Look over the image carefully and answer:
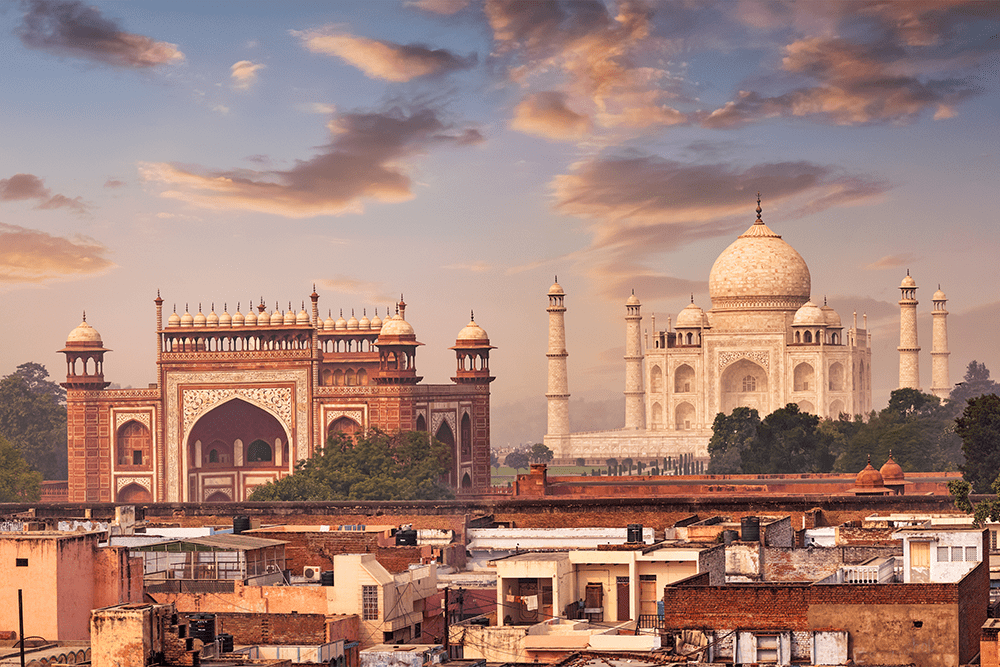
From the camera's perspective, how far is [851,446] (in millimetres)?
60781

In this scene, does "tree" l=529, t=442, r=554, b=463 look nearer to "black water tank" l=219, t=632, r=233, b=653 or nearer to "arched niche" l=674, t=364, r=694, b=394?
"arched niche" l=674, t=364, r=694, b=394

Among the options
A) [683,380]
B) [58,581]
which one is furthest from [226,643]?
[683,380]

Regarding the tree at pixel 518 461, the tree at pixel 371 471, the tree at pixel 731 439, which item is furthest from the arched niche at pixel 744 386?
the tree at pixel 518 461

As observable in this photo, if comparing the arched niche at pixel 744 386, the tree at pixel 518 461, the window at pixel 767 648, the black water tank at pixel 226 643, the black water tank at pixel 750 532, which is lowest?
the tree at pixel 518 461

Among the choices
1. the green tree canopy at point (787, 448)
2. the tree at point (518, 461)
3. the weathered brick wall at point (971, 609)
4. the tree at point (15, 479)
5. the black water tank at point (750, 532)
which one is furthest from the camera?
the tree at point (518, 461)

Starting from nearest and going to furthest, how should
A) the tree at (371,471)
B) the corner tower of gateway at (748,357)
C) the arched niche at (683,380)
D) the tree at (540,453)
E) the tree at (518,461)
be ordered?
1. the tree at (371,471)
2. the corner tower of gateway at (748,357)
3. the arched niche at (683,380)
4. the tree at (540,453)
5. the tree at (518,461)

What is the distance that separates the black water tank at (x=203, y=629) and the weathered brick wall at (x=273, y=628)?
116 inches

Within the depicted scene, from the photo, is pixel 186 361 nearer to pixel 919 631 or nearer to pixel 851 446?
pixel 851 446

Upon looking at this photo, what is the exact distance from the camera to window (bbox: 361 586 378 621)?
2203 cm

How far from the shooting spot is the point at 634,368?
265 feet

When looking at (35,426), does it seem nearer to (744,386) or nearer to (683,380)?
(683,380)

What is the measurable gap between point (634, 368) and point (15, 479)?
3120 cm

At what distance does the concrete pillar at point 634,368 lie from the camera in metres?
80.1

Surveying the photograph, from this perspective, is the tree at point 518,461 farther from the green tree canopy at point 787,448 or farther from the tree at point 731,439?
the green tree canopy at point 787,448
